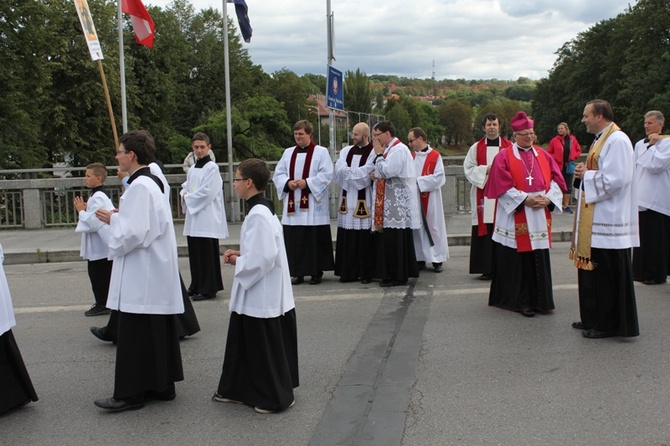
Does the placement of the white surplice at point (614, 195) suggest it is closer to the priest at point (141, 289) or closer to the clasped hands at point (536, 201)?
the clasped hands at point (536, 201)

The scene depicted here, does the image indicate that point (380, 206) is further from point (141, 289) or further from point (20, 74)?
point (20, 74)

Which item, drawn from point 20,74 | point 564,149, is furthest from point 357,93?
point 564,149

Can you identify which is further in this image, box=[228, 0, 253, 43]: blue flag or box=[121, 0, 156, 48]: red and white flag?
box=[228, 0, 253, 43]: blue flag

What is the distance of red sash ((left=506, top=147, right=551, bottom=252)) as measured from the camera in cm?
758

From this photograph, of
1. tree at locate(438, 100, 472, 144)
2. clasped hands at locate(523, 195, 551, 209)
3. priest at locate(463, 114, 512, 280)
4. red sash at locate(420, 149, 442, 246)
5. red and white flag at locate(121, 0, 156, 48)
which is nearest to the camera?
clasped hands at locate(523, 195, 551, 209)

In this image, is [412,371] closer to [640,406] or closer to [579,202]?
[640,406]

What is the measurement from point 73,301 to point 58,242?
17.6ft

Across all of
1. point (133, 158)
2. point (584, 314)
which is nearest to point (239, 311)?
point (133, 158)

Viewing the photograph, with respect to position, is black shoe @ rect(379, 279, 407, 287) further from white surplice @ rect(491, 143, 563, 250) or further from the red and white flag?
the red and white flag

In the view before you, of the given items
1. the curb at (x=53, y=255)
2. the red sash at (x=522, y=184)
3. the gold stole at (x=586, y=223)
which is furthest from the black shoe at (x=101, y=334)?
the curb at (x=53, y=255)

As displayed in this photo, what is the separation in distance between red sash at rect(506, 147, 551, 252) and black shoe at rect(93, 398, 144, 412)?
14.0 feet

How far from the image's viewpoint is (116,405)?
16.9ft

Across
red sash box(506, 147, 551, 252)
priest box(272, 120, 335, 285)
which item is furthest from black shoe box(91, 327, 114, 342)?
red sash box(506, 147, 551, 252)

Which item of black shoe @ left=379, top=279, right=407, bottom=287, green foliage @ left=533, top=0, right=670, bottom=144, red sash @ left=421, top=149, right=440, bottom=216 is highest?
green foliage @ left=533, top=0, right=670, bottom=144
